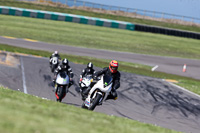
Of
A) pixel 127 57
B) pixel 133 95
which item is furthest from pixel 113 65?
pixel 127 57

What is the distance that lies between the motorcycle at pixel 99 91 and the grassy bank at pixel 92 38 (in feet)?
69.1

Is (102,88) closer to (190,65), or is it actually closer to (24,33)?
(190,65)

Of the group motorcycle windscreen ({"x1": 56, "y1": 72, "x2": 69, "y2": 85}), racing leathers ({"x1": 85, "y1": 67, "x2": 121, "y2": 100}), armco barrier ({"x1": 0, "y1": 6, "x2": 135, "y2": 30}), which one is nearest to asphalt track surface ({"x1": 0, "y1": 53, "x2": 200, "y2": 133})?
motorcycle windscreen ({"x1": 56, "y1": 72, "x2": 69, "y2": 85})

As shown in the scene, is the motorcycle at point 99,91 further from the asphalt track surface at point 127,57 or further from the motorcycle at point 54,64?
the asphalt track surface at point 127,57

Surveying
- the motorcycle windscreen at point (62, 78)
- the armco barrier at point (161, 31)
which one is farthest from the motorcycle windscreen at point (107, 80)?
the armco barrier at point (161, 31)

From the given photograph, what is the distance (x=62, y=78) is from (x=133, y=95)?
12.5 ft

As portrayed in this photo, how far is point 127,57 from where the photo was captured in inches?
1113

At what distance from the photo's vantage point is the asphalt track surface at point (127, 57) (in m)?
26.2

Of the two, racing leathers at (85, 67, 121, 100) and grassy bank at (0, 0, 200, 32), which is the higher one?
racing leathers at (85, 67, 121, 100)

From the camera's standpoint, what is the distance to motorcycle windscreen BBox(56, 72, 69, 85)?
11.4m

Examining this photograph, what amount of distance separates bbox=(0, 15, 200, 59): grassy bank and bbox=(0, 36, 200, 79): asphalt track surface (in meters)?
2.09

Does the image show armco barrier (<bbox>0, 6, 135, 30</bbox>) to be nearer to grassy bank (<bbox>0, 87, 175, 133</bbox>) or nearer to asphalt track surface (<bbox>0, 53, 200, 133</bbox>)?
asphalt track surface (<bbox>0, 53, 200, 133</bbox>)

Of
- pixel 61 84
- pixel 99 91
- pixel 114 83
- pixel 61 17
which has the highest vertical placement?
pixel 114 83

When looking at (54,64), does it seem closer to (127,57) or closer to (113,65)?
(113,65)
